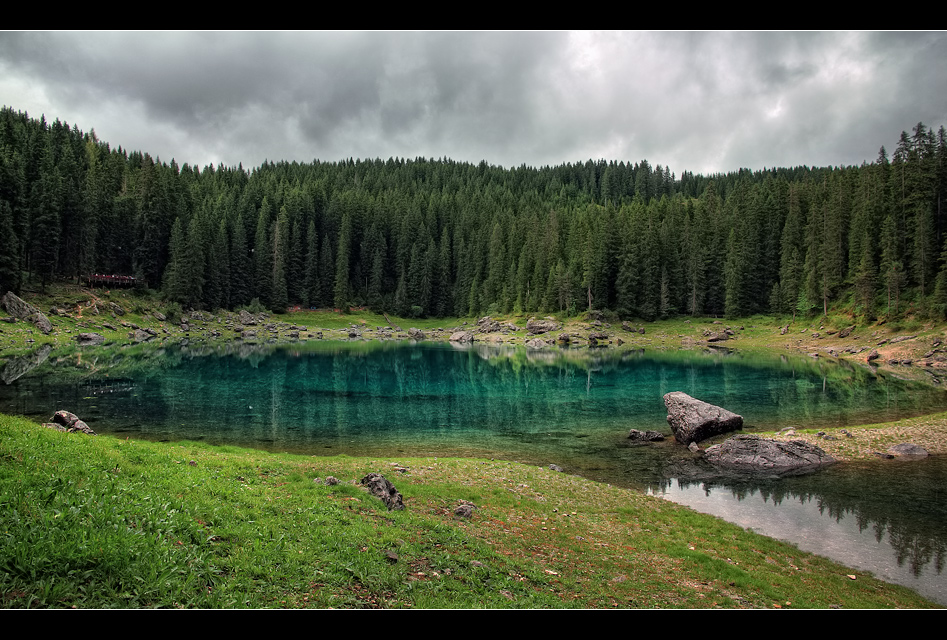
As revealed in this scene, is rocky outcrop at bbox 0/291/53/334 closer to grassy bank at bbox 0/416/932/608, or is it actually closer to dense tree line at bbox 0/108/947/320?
dense tree line at bbox 0/108/947/320

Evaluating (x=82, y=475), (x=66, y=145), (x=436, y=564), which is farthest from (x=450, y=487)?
(x=66, y=145)

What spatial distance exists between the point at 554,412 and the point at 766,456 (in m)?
16.5

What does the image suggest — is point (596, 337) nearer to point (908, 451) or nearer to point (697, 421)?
point (697, 421)

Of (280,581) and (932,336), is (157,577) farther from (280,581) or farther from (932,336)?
(932,336)

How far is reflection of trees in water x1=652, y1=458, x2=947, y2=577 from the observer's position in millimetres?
15875

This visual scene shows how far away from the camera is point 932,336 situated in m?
64.6

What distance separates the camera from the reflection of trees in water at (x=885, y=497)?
52.1 ft

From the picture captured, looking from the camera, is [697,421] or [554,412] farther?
[554,412]

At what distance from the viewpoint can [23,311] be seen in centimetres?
6906

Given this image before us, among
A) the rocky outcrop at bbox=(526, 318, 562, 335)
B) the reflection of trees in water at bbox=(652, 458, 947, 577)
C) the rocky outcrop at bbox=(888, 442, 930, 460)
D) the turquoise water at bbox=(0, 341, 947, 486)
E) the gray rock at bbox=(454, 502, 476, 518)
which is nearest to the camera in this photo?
the gray rock at bbox=(454, 502, 476, 518)

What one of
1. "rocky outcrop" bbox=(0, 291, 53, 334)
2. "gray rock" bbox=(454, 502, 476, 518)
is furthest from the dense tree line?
"gray rock" bbox=(454, 502, 476, 518)

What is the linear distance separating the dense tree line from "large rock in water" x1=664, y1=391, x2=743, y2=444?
60.4 meters

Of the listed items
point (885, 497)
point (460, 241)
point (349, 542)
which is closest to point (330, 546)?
point (349, 542)
